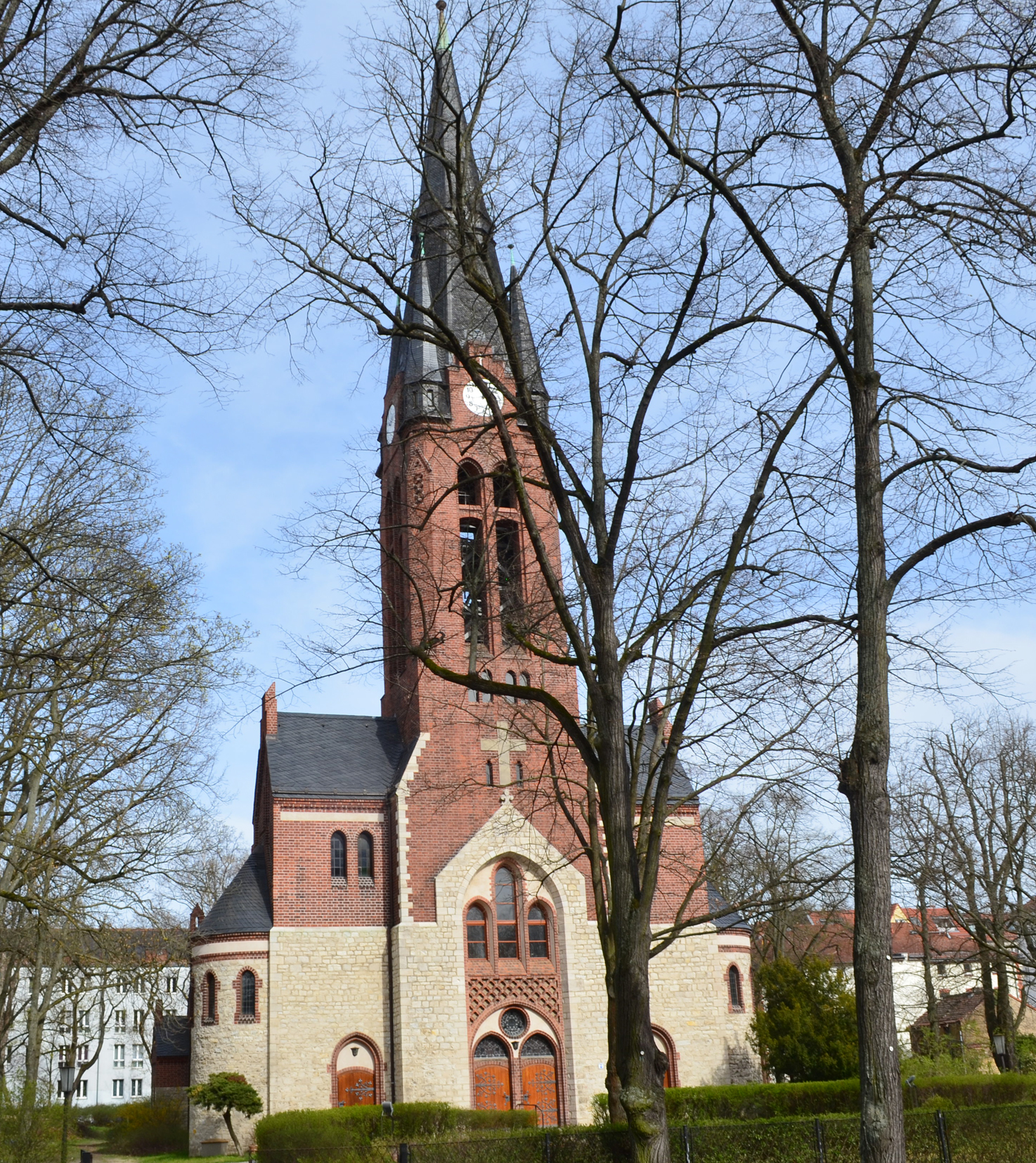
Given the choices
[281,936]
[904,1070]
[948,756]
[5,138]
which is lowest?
[904,1070]

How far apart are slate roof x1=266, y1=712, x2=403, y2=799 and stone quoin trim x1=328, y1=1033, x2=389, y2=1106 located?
6109 mm

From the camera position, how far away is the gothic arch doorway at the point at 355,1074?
28.8m

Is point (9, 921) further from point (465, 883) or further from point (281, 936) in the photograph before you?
point (465, 883)

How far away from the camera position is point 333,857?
31203mm

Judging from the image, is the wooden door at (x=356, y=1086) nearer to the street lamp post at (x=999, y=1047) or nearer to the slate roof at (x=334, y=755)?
the slate roof at (x=334, y=755)

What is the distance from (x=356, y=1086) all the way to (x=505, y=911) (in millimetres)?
5682

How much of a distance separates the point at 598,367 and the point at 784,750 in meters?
5.04

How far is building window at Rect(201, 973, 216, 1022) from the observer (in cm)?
2917

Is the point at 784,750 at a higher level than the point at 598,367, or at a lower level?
lower

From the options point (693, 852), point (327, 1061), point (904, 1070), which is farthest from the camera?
point (693, 852)

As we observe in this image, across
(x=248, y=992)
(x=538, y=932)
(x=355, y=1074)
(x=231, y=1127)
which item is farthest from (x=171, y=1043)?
(x=538, y=932)

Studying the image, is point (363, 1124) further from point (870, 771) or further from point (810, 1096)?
point (870, 771)

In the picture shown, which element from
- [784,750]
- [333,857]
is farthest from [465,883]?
[784,750]

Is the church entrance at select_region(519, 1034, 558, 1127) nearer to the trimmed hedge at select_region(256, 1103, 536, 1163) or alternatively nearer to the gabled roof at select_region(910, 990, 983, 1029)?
the trimmed hedge at select_region(256, 1103, 536, 1163)
